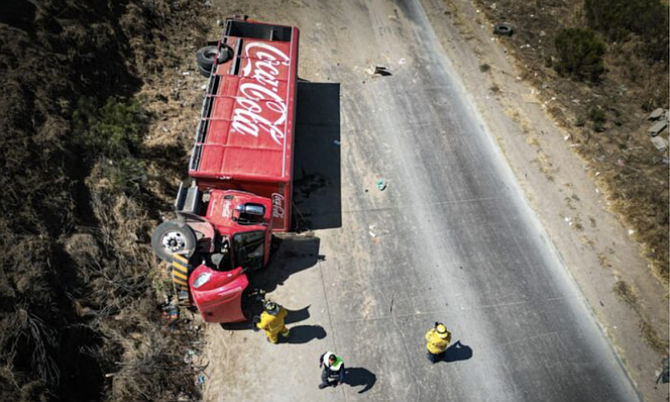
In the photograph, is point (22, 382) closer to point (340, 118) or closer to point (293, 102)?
point (293, 102)

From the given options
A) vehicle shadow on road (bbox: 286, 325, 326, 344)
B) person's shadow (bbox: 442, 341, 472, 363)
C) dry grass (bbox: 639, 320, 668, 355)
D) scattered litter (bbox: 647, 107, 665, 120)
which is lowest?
vehicle shadow on road (bbox: 286, 325, 326, 344)

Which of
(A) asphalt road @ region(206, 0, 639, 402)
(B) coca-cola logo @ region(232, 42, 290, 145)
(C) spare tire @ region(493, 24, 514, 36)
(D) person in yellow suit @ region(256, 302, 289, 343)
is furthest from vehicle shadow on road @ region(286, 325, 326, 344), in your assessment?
(C) spare tire @ region(493, 24, 514, 36)

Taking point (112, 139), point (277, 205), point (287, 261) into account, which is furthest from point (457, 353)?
point (112, 139)

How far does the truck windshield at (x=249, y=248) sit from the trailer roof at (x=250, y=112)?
4.08ft

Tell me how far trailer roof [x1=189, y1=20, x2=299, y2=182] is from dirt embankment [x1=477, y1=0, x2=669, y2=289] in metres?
7.68

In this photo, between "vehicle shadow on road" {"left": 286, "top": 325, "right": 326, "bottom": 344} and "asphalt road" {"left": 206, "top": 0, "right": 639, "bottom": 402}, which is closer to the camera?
"asphalt road" {"left": 206, "top": 0, "right": 639, "bottom": 402}

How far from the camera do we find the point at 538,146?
1452cm

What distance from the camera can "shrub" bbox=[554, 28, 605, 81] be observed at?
1681cm

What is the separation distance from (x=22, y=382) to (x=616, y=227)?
13.6 metres

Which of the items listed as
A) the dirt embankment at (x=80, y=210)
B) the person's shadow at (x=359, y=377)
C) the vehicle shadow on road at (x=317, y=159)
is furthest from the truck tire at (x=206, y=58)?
the person's shadow at (x=359, y=377)

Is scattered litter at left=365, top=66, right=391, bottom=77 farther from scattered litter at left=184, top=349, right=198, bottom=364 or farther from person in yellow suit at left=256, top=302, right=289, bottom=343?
scattered litter at left=184, top=349, right=198, bottom=364

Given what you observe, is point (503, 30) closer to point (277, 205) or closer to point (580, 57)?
point (580, 57)

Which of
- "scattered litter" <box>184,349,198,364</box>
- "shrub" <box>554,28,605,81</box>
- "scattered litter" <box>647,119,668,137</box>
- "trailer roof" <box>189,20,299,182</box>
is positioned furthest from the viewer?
"shrub" <box>554,28,605,81</box>

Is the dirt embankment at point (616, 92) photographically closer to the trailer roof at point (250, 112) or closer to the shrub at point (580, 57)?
the shrub at point (580, 57)
